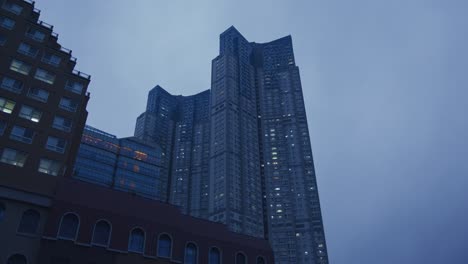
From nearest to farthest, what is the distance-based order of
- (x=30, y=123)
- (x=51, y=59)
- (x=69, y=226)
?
(x=69, y=226) → (x=30, y=123) → (x=51, y=59)

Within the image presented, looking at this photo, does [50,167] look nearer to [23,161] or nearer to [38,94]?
[23,161]

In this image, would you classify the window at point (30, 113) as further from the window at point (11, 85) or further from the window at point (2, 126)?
the window at point (11, 85)

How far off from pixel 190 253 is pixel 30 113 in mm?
27508

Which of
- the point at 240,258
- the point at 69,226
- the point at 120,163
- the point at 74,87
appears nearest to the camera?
the point at 69,226

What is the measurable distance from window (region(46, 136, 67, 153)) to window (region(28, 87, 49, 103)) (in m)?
5.56

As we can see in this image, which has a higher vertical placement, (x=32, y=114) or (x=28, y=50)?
(x=28, y=50)

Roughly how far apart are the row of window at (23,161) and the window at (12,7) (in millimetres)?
21091

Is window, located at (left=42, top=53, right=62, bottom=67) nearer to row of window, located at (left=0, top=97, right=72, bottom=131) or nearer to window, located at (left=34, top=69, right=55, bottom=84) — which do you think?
window, located at (left=34, top=69, right=55, bottom=84)

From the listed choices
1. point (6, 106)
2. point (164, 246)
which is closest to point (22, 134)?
point (6, 106)

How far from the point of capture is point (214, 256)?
165 feet

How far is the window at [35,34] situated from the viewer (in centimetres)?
4940

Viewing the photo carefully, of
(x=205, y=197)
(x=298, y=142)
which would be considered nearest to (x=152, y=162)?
(x=205, y=197)

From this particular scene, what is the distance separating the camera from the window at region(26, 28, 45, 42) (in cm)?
4940

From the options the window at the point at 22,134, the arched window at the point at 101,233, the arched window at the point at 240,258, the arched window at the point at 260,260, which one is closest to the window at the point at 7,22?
the window at the point at 22,134
